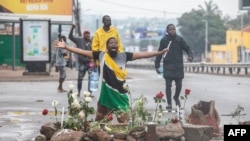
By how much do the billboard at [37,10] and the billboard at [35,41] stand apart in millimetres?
3275

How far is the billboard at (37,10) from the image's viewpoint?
A: 33781 mm

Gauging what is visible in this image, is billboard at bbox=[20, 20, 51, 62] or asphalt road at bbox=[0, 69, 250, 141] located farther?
billboard at bbox=[20, 20, 51, 62]

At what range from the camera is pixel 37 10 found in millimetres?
35125

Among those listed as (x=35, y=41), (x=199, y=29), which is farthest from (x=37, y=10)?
(x=199, y=29)

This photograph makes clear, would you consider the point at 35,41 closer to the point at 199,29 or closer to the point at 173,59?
the point at 173,59

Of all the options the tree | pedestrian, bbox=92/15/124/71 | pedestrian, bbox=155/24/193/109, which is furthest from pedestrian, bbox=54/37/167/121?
the tree

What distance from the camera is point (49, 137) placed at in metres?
8.85

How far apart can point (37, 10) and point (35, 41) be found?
Answer: 199 inches

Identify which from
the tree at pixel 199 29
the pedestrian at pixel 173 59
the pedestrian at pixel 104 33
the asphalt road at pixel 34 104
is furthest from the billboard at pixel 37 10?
the tree at pixel 199 29

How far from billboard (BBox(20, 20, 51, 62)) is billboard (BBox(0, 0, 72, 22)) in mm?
3275

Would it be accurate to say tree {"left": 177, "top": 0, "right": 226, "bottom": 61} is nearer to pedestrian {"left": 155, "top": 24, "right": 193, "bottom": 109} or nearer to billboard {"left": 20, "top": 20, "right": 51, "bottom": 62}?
billboard {"left": 20, "top": 20, "right": 51, "bottom": 62}

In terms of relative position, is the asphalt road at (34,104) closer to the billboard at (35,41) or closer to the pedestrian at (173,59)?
the pedestrian at (173,59)

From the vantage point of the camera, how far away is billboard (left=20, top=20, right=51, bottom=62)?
1184 inches

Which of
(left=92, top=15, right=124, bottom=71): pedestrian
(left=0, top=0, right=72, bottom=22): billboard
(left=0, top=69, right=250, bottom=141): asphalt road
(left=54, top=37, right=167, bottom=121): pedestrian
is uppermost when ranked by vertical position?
(left=0, top=0, right=72, bottom=22): billboard
